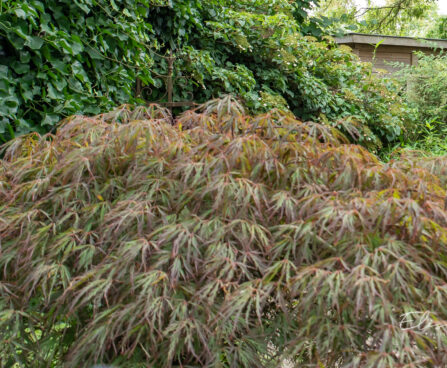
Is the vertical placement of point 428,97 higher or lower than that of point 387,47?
lower

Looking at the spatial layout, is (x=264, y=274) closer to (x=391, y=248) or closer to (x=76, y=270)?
(x=391, y=248)

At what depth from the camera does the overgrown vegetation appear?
119 inches

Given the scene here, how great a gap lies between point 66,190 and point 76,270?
0.92 feet

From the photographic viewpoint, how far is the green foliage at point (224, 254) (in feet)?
4.54

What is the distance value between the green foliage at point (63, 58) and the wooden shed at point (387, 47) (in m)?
5.45

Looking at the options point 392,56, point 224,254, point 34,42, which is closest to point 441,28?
point 392,56


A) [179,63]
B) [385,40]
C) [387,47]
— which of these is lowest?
[387,47]

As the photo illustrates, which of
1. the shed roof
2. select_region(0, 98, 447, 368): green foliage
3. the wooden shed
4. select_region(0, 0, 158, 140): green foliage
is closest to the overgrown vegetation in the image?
select_region(0, 0, 158, 140): green foliage

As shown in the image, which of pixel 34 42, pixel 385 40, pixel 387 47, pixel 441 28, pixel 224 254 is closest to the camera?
pixel 224 254

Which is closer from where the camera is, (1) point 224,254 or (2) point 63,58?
(1) point 224,254

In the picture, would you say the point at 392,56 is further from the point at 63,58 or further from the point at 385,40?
the point at 63,58

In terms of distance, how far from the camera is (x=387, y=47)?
902 cm

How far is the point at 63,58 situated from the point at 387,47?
23.5 ft

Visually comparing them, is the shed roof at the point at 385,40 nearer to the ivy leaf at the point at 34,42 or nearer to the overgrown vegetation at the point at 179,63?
the overgrown vegetation at the point at 179,63
